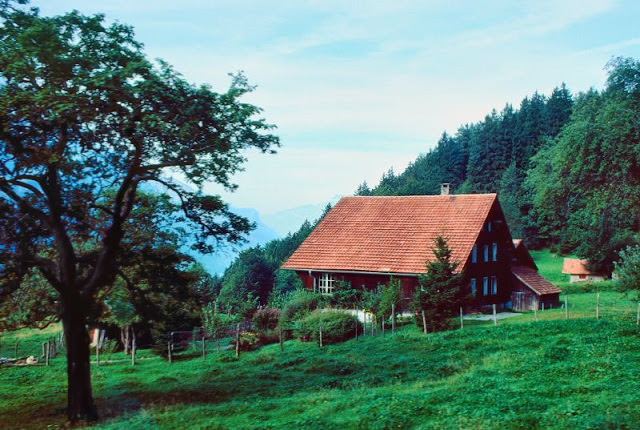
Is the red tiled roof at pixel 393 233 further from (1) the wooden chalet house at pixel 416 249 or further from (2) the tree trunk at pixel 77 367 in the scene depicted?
(2) the tree trunk at pixel 77 367

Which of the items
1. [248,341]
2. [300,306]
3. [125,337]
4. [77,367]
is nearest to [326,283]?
[300,306]

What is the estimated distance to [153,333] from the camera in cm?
3002

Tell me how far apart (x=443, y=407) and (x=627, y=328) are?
12.4 metres

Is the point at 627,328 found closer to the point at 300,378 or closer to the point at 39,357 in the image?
the point at 300,378

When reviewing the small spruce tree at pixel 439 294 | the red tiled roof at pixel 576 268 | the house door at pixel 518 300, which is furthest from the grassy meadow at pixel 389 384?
the red tiled roof at pixel 576 268

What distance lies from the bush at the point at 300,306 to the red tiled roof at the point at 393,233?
1975mm

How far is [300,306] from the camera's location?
117 ft

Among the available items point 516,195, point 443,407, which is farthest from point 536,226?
point 443,407

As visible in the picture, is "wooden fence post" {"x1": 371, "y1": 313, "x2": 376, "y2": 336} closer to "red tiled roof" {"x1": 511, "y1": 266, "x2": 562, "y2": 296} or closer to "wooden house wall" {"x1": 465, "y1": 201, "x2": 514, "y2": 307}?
"wooden house wall" {"x1": 465, "y1": 201, "x2": 514, "y2": 307}

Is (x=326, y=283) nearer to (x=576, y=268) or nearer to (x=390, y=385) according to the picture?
(x=390, y=385)

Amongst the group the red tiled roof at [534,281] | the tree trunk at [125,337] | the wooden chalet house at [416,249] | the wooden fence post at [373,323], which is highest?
the wooden chalet house at [416,249]

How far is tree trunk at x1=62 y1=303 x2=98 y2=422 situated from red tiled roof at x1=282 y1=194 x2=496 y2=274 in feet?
69.1

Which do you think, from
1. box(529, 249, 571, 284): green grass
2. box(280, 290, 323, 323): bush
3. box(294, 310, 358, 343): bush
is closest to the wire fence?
box(294, 310, 358, 343): bush

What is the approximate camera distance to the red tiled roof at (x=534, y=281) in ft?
124
